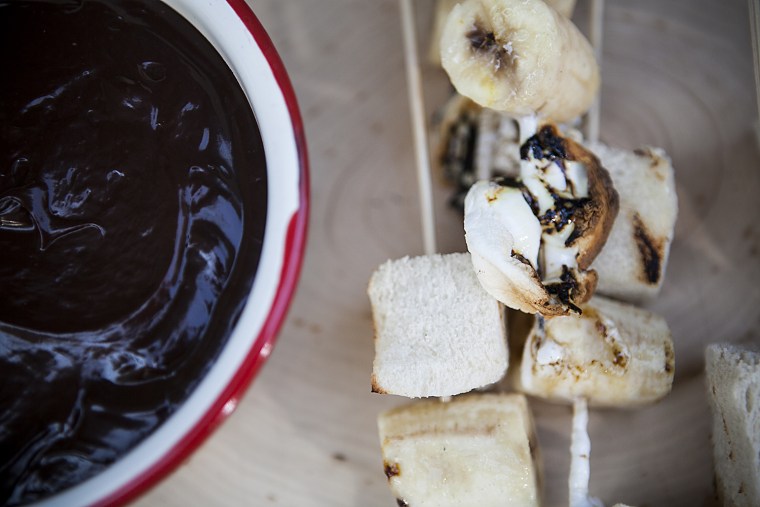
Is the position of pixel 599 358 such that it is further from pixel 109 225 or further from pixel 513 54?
pixel 109 225

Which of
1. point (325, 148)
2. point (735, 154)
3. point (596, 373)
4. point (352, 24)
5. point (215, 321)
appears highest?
point (352, 24)

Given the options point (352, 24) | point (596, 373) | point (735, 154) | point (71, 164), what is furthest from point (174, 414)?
point (735, 154)

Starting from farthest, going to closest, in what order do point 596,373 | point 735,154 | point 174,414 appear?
point 735,154
point 596,373
point 174,414

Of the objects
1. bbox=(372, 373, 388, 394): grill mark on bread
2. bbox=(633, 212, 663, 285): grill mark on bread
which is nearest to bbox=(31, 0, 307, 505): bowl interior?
bbox=(372, 373, 388, 394): grill mark on bread

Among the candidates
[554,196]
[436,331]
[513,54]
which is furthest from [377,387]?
[513,54]

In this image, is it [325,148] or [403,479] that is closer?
[403,479]

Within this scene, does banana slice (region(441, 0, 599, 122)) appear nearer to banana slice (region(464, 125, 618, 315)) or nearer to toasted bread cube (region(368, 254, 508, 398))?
banana slice (region(464, 125, 618, 315))

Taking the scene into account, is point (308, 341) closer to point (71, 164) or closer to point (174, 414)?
point (174, 414)

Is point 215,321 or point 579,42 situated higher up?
point 579,42
